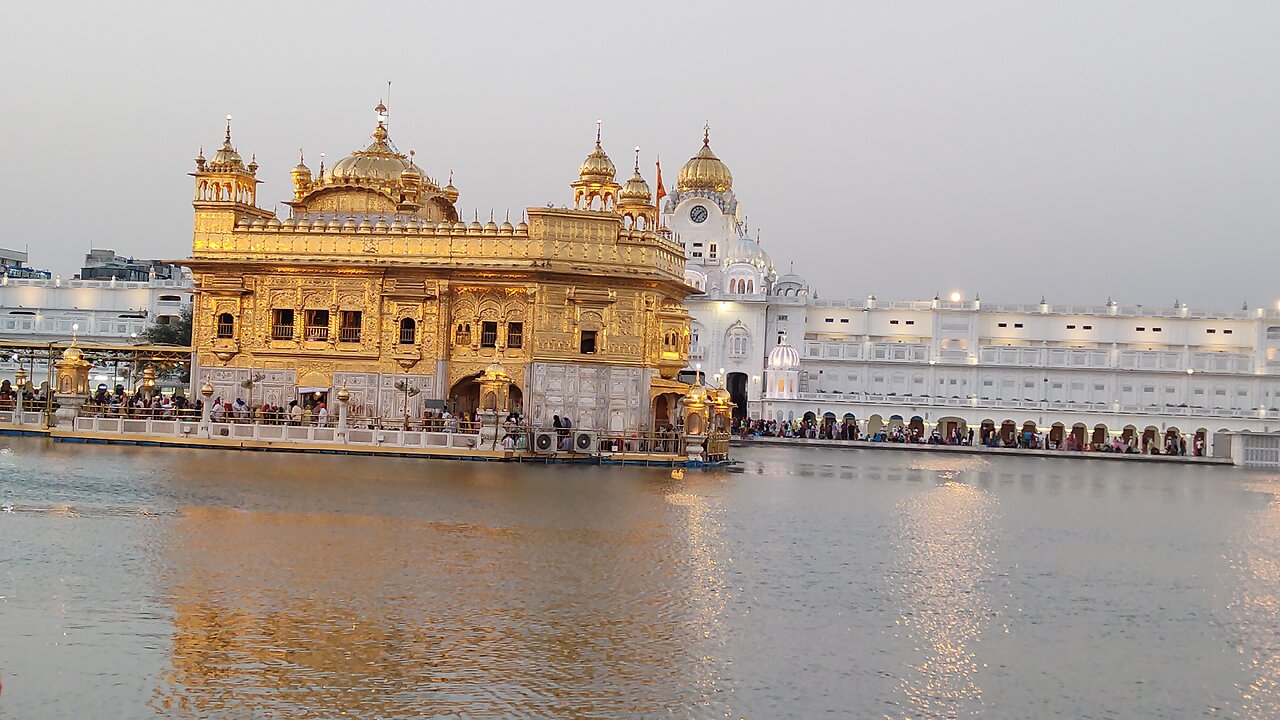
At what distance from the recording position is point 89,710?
9.79 metres

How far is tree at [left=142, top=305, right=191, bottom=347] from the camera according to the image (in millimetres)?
67938

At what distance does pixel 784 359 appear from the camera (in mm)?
73312

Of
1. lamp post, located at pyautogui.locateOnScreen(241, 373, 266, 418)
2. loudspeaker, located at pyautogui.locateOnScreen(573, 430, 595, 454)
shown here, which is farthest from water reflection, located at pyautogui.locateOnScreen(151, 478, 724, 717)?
lamp post, located at pyautogui.locateOnScreen(241, 373, 266, 418)

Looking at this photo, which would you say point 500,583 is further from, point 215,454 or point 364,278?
point 364,278

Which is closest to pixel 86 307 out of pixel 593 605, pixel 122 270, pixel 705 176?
pixel 122 270

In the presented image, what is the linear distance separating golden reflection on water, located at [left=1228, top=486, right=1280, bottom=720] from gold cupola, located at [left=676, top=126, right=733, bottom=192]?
55.8m

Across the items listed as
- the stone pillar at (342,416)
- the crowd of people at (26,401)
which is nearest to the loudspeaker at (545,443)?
the stone pillar at (342,416)

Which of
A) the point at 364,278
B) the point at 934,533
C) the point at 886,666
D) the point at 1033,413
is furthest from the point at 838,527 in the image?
the point at 1033,413

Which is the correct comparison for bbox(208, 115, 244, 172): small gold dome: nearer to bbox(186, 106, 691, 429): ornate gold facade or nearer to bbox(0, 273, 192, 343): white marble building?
bbox(186, 106, 691, 429): ornate gold facade

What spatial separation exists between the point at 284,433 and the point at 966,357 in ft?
153

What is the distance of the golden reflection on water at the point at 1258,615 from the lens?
1173 centimetres

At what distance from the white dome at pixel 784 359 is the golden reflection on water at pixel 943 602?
44761 mm

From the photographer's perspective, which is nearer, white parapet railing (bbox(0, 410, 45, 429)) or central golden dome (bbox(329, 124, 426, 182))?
white parapet railing (bbox(0, 410, 45, 429))

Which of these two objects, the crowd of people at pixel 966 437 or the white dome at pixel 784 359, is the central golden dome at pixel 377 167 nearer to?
the crowd of people at pixel 966 437
